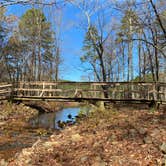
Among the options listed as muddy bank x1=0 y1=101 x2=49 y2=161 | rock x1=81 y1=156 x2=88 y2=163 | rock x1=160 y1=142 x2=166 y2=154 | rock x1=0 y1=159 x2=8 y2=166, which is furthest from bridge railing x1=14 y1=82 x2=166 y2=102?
rock x1=0 y1=159 x2=8 y2=166

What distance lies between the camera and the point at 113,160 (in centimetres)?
649

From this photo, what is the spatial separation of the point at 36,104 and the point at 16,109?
3.98 meters

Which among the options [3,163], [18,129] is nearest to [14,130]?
[18,129]

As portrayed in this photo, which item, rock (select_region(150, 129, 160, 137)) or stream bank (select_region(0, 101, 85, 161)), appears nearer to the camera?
rock (select_region(150, 129, 160, 137))

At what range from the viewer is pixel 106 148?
7.19m

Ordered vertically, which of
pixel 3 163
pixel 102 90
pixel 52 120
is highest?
pixel 102 90

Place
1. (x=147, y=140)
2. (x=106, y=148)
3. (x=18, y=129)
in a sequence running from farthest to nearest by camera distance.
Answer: (x=18, y=129), (x=147, y=140), (x=106, y=148)

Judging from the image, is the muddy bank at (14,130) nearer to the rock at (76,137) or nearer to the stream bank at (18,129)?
the stream bank at (18,129)

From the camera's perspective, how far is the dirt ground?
649 cm

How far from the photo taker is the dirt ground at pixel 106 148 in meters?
6.49

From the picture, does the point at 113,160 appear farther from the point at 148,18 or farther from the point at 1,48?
the point at 1,48

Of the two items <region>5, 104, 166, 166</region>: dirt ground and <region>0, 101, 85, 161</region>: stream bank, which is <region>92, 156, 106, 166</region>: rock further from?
<region>0, 101, 85, 161</region>: stream bank

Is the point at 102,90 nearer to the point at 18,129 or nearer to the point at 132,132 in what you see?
the point at 18,129

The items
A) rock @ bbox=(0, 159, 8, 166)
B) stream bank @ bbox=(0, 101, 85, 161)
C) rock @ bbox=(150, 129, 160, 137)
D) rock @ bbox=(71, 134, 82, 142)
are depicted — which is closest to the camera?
rock @ bbox=(0, 159, 8, 166)
